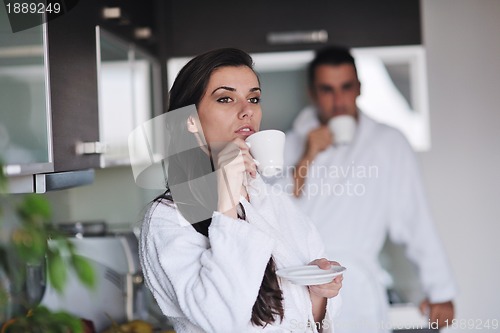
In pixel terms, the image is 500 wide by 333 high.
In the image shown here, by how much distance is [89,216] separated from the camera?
7.91 ft

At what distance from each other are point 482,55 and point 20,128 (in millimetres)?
1736

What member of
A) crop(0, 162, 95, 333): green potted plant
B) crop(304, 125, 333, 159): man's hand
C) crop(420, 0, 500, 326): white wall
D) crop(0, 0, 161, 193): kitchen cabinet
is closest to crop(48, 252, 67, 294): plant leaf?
crop(0, 162, 95, 333): green potted plant

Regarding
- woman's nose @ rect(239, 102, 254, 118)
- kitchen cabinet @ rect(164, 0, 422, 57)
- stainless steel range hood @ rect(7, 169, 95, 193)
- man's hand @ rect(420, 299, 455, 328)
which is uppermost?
kitchen cabinet @ rect(164, 0, 422, 57)

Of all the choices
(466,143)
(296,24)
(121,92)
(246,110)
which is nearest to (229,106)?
(246,110)

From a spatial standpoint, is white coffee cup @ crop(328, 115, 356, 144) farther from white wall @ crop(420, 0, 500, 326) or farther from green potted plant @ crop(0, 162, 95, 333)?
green potted plant @ crop(0, 162, 95, 333)

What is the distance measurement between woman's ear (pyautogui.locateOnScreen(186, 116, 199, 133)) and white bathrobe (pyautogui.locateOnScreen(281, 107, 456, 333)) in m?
1.05

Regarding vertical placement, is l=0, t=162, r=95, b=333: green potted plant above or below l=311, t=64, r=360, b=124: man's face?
below

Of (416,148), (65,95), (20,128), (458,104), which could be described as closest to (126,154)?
(65,95)

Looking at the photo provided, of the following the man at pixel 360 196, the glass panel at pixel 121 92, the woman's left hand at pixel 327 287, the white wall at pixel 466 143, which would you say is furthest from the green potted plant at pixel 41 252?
the white wall at pixel 466 143

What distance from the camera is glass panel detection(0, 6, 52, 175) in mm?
1096

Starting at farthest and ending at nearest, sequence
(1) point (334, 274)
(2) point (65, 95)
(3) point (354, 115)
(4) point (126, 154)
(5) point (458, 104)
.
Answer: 1. (5) point (458, 104)
2. (3) point (354, 115)
3. (4) point (126, 154)
4. (2) point (65, 95)
5. (1) point (334, 274)

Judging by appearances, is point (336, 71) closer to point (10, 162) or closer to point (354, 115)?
point (354, 115)

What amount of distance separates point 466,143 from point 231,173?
1.62 m

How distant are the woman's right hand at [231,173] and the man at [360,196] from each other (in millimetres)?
1055
